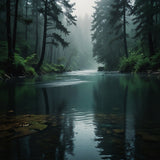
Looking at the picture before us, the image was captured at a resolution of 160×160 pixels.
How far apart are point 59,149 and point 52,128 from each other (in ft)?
2.22

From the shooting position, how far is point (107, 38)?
32.4 metres

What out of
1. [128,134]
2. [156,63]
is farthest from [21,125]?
[156,63]

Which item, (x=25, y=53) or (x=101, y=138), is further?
(x=25, y=53)

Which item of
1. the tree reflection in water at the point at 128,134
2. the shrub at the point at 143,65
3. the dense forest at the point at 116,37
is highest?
the dense forest at the point at 116,37

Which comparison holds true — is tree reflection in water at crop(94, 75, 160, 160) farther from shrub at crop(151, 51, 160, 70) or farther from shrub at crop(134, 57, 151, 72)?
shrub at crop(134, 57, 151, 72)

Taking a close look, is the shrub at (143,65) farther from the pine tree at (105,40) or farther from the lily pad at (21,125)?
the lily pad at (21,125)

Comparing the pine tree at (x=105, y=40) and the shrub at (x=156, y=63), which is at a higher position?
the pine tree at (x=105, y=40)

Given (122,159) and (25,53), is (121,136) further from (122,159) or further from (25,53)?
(25,53)

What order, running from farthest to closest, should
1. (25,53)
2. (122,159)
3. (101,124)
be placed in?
1. (25,53)
2. (101,124)
3. (122,159)

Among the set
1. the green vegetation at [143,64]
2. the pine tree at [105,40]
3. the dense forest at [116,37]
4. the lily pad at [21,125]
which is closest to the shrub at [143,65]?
the green vegetation at [143,64]

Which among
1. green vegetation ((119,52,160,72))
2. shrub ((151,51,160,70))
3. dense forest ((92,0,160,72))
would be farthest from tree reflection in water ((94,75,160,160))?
dense forest ((92,0,160,72))

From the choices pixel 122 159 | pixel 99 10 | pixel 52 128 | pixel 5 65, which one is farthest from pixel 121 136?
pixel 99 10

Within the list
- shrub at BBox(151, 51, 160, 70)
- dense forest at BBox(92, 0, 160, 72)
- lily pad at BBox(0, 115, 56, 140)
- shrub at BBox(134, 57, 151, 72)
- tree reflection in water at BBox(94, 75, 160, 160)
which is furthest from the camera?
dense forest at BBox(92, 0, 160, 72)

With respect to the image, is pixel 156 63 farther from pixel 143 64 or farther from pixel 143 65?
pixel 143 65
